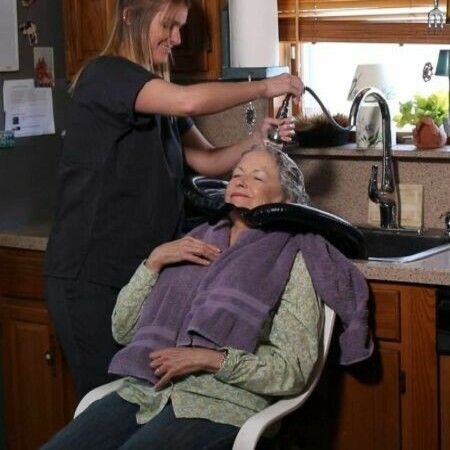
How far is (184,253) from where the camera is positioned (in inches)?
95.3

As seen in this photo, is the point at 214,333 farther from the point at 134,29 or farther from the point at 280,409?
the point at 134,29

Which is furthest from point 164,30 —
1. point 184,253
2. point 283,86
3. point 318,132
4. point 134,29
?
point 318,132

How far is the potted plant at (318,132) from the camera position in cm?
315

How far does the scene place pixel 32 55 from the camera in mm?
3303

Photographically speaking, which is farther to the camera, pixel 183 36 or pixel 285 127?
pixel 183 36

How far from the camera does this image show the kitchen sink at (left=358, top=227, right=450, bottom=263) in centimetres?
291

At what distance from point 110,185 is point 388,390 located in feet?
2.70

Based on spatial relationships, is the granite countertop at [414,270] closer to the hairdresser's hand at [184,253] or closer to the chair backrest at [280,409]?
the chair backrest at [280,409]

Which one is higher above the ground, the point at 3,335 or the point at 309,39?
the point at 309,39

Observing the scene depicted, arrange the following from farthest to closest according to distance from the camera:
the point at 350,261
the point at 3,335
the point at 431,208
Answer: the point at 3,335, the point at 431,208, the point at 350,261

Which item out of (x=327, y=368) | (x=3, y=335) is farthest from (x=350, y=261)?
(x=3, y=335)

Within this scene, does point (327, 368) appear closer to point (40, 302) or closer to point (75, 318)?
point (75, 318)

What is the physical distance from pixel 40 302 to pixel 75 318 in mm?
470

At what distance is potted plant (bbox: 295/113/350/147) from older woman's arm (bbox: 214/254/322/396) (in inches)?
32.8
